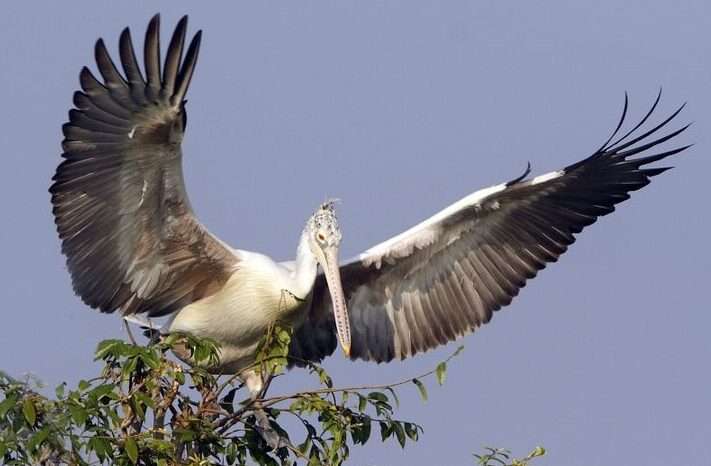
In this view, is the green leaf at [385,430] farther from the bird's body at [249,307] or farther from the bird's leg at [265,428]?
the bird's body at [249,307]

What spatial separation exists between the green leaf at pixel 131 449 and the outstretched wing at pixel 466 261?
436 centimetres

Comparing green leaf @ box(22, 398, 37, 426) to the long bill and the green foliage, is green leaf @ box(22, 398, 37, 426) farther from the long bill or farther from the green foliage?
the long bill

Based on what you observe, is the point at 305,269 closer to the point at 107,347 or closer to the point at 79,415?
the point at 107,347

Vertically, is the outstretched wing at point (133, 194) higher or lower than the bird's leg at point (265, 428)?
higher

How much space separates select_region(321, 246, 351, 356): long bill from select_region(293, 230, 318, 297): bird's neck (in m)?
0.10

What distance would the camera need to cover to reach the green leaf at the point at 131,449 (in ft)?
22.0

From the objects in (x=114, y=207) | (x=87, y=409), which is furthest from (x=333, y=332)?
(x=87, y=409)

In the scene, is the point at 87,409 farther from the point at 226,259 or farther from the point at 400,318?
the point at 400,318

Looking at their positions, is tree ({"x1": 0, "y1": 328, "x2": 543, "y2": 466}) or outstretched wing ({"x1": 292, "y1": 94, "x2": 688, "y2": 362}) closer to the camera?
tree ({"x1": 0, "y1": 328, "x2": 543, "y2": 466})

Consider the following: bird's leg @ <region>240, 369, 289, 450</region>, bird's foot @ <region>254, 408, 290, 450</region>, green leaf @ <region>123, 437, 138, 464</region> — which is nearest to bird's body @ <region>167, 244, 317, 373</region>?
bird's leg @ <region>240, 369, 289, 450</region>

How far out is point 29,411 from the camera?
6582mm

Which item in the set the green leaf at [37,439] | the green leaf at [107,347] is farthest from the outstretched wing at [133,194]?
the green leaf at [37,439]

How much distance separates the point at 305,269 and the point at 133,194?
1426mm

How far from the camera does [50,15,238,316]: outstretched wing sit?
30.2ft
